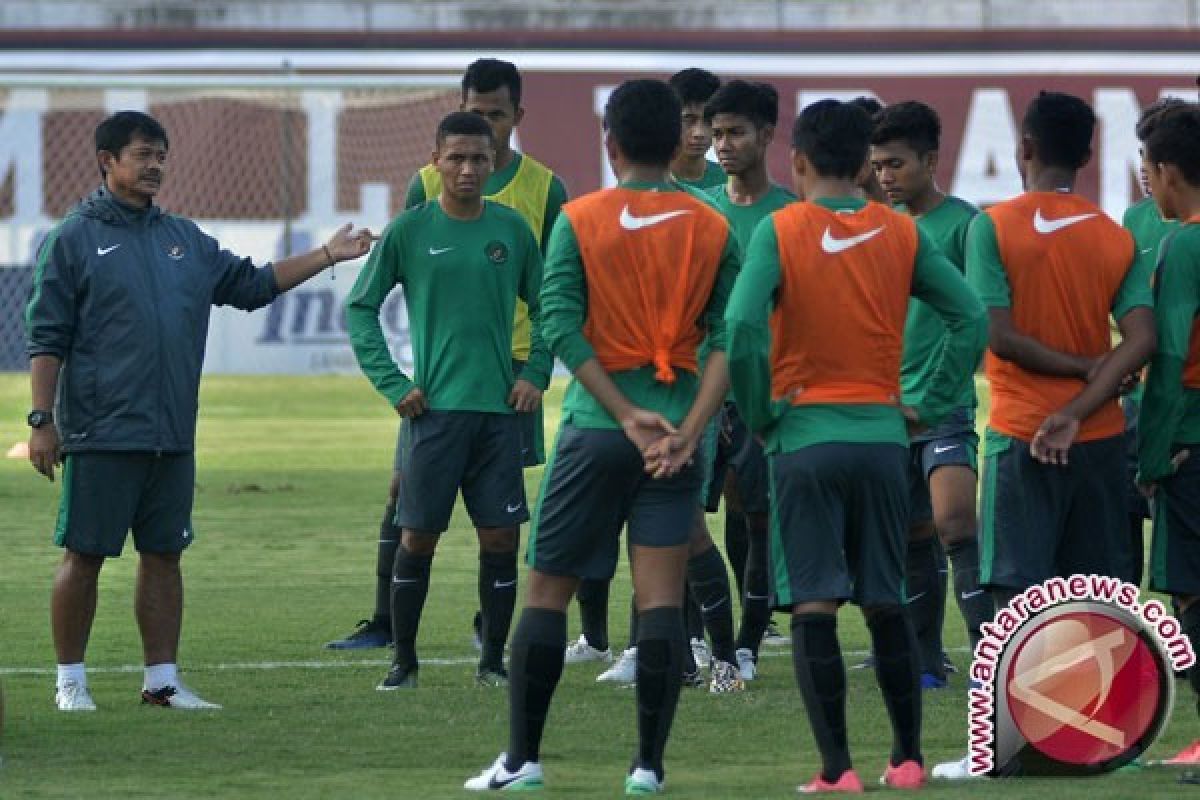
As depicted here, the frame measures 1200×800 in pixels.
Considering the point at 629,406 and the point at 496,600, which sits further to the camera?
the point at 496,600

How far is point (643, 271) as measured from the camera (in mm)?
7457

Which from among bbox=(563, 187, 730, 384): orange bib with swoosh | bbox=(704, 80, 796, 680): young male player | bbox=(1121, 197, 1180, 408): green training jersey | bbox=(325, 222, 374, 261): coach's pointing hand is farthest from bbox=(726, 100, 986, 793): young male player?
bbox=(325, 222, 374, 261): coach's pointing hand

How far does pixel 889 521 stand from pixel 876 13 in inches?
1403

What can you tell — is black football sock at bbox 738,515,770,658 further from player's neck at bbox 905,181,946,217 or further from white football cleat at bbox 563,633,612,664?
player's neck at bbox 905,181,946,217

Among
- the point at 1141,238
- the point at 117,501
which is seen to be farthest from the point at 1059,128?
the point at 117,501

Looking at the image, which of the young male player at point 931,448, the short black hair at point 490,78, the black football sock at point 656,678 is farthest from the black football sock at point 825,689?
the short black hair at point 490,78

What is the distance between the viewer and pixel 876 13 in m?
42.2

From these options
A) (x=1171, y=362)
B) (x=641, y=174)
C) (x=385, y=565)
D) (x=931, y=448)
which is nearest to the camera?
(x=641, y=174)

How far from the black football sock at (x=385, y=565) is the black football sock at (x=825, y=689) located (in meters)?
4.24

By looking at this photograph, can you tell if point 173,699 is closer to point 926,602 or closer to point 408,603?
point 408,603

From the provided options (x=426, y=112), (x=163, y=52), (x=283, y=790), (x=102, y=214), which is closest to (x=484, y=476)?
(x=102, y=214)

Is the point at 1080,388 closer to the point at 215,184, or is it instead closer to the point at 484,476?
the point at 484,476

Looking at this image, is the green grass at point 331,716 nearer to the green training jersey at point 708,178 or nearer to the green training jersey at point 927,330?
the green training jersey at point 927,330

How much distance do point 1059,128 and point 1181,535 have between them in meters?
1.36
